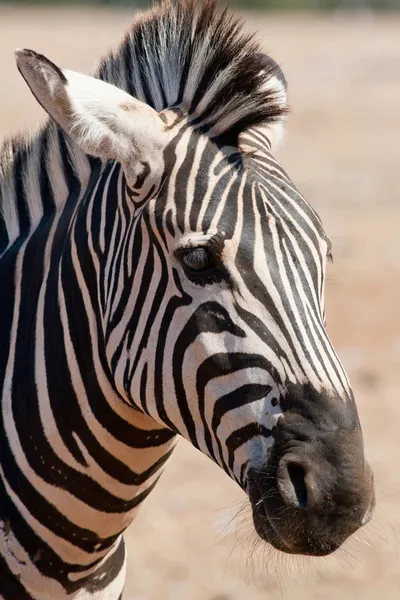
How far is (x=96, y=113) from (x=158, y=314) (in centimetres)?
60

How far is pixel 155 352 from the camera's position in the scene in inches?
119

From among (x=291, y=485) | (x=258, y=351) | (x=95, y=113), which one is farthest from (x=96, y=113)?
(x=291, y=485)

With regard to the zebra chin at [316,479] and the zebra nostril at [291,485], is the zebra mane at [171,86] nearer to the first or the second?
the zebra chin at [316,479]

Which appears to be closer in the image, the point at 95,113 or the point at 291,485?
the point at 291,485

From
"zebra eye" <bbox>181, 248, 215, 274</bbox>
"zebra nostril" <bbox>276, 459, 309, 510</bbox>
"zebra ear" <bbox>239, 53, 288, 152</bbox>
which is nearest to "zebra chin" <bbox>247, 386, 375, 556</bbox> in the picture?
"zebra nostril" <bbox>276, 459, 309, 510</bbox>

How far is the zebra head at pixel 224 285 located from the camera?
278cm

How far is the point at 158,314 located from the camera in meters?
3.03

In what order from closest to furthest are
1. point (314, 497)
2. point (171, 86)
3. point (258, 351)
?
point (314, 497) < point (258, 351) < point (171, 86)

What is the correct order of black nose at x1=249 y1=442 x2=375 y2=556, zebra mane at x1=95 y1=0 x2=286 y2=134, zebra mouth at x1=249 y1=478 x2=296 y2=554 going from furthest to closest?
zebra mane at x1=95 y1=0 x2=286 y2=134
zebra mouth at x1=249 y1=478 x2=296 y2=554
black nose at x1=249 y1=442 x2=375 y2=556

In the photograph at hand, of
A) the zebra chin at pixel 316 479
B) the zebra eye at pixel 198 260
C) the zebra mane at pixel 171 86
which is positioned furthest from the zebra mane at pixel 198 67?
the zebra chin at pixel 316 479

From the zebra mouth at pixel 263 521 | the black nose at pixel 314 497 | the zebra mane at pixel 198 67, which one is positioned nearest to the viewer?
the black nose at pixel 314 497

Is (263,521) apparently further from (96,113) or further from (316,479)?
(96,113)

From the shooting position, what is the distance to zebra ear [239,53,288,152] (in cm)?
317

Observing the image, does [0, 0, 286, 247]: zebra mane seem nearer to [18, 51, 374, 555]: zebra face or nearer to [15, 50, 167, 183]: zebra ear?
[18, 51, 374, 555]: zebra face
